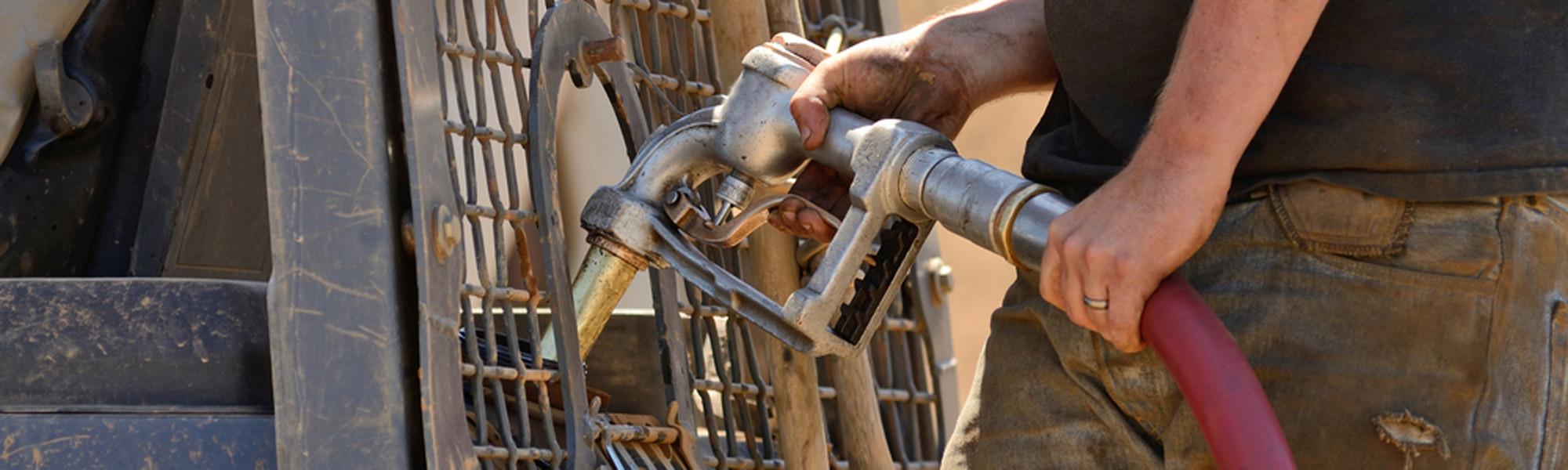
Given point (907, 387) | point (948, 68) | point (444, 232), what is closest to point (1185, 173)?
point (948, 68)

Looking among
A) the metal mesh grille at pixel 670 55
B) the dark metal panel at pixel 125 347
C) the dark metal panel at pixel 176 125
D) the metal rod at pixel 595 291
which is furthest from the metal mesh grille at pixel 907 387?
the dark metal panel at pixel 125 347

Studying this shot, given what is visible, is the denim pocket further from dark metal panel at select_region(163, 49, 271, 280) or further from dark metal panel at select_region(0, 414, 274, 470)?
dark metal panel at select_region(163, 49, 271, 280)

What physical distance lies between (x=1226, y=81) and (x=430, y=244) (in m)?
0.64

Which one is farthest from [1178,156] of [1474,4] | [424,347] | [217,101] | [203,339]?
[217,101]

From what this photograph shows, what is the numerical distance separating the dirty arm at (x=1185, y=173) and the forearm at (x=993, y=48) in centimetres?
40

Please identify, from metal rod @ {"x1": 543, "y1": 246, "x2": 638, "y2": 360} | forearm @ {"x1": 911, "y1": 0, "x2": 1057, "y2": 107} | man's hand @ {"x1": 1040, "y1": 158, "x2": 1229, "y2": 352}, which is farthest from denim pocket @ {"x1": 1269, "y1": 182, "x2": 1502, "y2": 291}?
metal rod @ {"x1": 543, "y1": 246, "x2": 638, "y2": 360}

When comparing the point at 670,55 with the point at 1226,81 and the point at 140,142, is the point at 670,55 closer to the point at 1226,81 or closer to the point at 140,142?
the point at 140,142

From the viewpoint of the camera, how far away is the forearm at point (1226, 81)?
1.00 m

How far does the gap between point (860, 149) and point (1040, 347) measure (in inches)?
10.9

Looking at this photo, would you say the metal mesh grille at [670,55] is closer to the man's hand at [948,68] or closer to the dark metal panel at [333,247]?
the man's hand at [948,68]

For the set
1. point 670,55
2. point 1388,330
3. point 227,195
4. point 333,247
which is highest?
point 670,55

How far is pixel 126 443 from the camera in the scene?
1124 mm

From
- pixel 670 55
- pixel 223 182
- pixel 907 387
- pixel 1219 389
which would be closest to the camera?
pixel 1219 389

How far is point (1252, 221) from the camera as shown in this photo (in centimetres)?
114
